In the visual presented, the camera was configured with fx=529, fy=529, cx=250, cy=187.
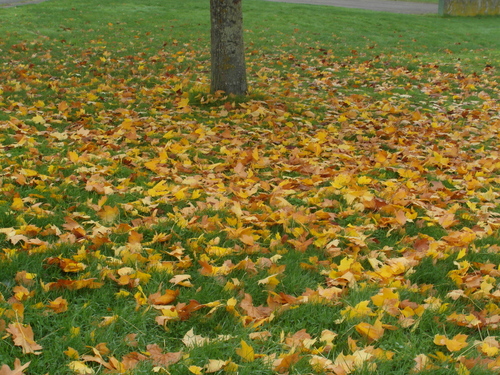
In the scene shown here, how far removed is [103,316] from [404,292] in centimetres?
156

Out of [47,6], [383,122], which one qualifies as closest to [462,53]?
[383,122]

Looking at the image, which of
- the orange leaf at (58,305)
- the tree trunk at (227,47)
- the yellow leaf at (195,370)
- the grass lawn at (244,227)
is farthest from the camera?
the tree trunk at (227,47)

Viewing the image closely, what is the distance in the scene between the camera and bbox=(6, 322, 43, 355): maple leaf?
2209mm

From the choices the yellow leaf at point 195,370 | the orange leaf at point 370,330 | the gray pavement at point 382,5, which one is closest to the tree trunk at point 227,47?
the orange leaf at point 370,330

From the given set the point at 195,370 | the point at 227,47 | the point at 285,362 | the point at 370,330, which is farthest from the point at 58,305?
the point at 227,47

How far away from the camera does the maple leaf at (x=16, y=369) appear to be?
2.04 metres

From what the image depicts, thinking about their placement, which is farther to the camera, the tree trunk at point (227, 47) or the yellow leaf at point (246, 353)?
the tree trunk at point (227, 47)

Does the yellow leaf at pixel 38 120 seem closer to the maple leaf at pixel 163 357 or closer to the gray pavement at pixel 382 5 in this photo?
the maple leaf at pixel 163 357

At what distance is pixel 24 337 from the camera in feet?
7.36

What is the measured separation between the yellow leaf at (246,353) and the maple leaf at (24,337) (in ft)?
2.74

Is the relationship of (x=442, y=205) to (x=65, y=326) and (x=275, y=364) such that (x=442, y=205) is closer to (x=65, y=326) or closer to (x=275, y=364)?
(x=275, y=364)

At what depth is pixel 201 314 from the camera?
2.57m

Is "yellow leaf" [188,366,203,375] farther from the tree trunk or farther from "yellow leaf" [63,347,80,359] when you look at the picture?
the tree trunk

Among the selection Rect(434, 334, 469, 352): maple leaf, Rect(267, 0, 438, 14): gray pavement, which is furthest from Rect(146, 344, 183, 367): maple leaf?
Rect(267, 0, 438, 14): gray pavement
